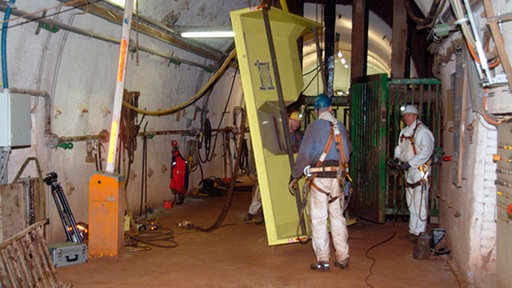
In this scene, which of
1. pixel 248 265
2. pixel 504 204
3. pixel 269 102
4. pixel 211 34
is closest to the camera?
pixel 504 204

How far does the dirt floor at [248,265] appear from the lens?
626cm

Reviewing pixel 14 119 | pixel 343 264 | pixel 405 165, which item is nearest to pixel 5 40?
pixel 14 119

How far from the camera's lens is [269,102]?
7.83 m

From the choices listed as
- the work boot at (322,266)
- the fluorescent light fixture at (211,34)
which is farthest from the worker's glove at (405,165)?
the fluorescent light fixture at (211,34)

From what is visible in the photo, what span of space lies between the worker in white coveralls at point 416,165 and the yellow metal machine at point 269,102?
1823 mm

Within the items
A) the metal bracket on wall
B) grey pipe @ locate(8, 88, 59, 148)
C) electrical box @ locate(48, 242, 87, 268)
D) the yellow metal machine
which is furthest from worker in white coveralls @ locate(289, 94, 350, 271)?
the metal bracket on wall

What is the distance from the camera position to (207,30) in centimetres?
973

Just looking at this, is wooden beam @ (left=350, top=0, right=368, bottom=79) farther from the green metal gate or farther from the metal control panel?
the metal control panel

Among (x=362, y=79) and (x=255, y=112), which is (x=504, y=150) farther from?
(x=362, y=79)

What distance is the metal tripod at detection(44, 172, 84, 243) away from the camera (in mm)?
7184

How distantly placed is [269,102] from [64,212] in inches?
125

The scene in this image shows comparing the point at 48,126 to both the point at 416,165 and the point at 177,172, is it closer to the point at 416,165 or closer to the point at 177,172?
the point at 177,172

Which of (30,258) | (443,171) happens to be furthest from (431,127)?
(30,258)

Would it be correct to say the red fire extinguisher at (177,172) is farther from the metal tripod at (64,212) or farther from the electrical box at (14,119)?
the electrical box at (14,119)
